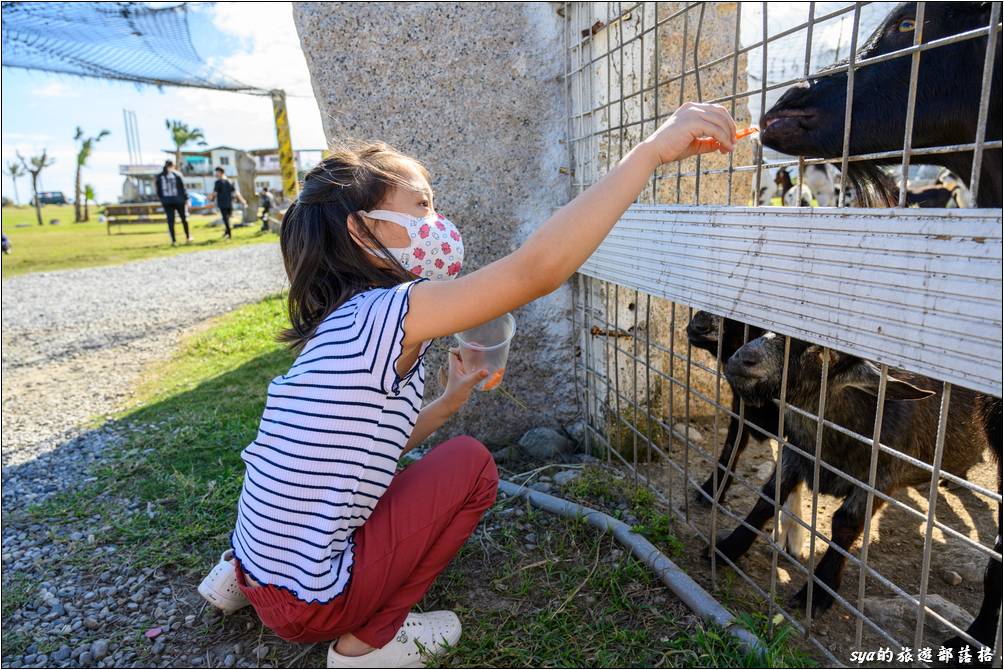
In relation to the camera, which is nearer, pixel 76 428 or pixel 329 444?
pixel 329 444

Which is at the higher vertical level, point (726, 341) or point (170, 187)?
point (170, 187)

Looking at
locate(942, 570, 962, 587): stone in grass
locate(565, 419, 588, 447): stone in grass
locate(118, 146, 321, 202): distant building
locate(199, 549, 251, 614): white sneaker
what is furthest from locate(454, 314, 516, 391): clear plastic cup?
locate(118, 146, 321, 202): distant building

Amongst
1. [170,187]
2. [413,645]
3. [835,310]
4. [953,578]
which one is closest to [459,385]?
[413,645]

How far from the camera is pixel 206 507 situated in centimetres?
320

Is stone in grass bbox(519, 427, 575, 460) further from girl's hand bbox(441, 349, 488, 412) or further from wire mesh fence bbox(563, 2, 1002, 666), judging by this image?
girl's hand bbox(441, 349, 488, 412)

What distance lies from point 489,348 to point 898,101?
1.46 m

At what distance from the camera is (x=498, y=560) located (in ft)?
8.64

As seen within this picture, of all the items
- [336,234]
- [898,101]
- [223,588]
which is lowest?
[223,588]

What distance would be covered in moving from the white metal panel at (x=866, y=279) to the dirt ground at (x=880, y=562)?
0.74m

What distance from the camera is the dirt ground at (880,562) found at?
2.23m

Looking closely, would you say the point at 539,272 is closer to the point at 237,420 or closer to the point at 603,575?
the point at 603,575

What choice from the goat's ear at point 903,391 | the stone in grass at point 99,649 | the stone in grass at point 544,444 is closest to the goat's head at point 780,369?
the goat's ear at point 903,391

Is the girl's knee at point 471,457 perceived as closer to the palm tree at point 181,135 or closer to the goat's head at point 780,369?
the goat's head at point 780,369

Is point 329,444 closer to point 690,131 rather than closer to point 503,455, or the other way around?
point 690,131
